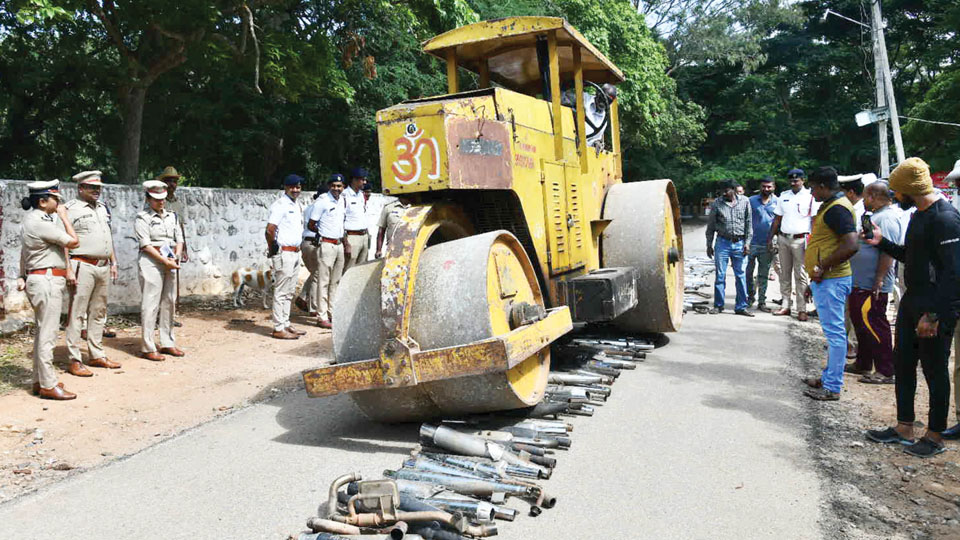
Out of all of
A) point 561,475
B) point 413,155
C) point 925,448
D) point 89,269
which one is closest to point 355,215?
point 89,269

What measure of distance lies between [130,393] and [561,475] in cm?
432

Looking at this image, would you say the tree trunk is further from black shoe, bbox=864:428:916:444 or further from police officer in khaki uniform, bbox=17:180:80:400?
black shoe, bbox=864:428:916:444

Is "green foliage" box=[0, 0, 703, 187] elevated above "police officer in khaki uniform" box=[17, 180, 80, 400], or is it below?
above

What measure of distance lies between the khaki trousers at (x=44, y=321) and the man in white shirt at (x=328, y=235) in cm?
371

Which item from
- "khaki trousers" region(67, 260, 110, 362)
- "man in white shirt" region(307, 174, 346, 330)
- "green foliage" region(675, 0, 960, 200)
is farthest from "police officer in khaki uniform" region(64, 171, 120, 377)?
"green foliage" region(675, 0, 960, 200)

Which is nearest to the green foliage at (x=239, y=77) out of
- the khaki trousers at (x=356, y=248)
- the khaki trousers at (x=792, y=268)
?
the khaki trousers at (x=356, y=248)

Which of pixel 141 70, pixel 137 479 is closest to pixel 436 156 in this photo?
pixel 137 479

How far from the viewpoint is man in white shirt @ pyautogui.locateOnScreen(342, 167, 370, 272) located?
31.8 ft

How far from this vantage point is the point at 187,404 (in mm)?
6070

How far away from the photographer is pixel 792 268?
32.3ft

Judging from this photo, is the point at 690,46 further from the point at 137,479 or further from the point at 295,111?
the point at 137,479

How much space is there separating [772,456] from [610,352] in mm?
2636

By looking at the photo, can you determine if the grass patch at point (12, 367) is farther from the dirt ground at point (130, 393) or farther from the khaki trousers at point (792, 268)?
the khaki trousers at point (792, 268)

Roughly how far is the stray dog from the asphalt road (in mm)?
5715
